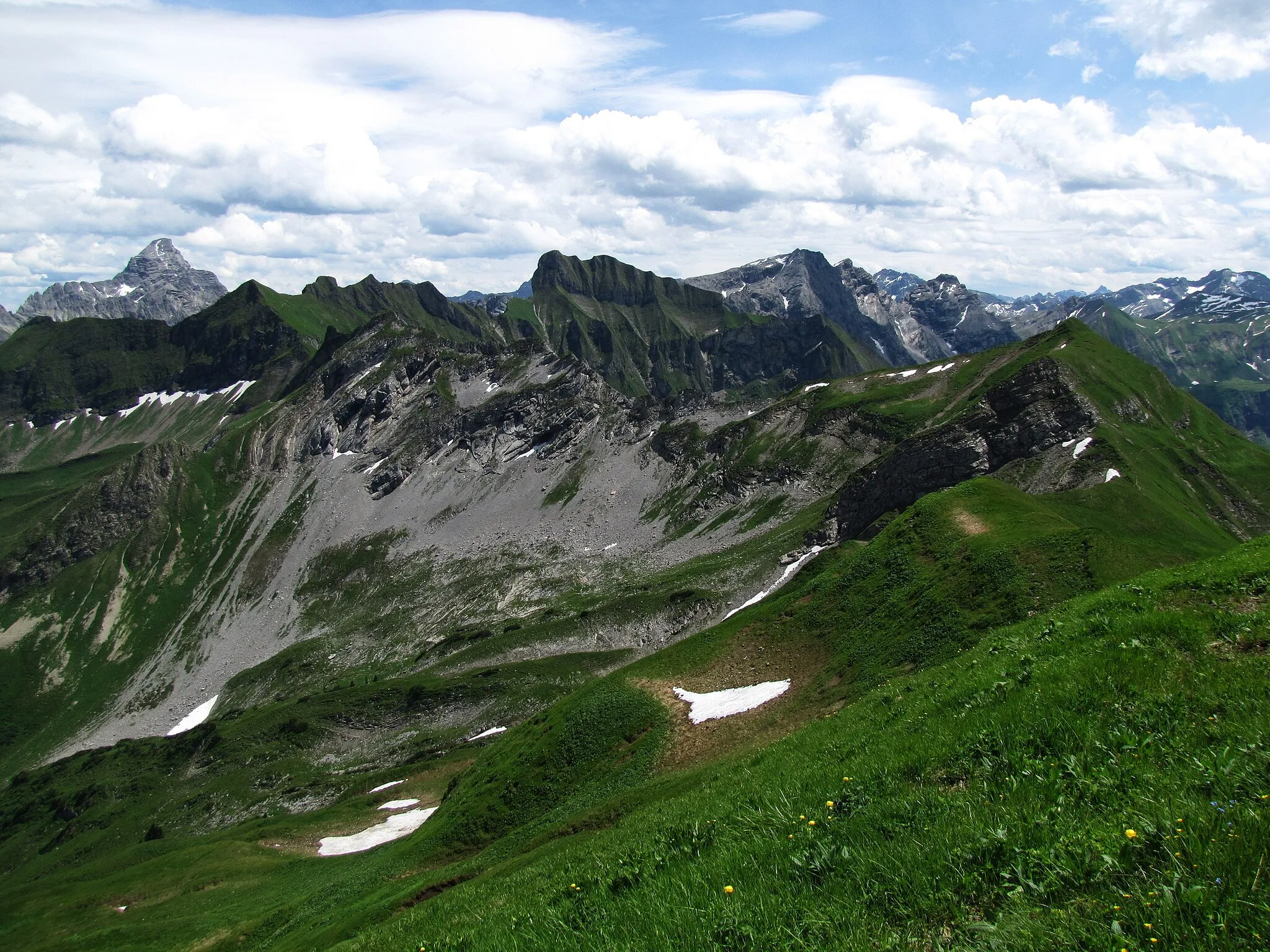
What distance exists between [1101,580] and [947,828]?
3585 centimetres

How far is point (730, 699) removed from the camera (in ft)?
148

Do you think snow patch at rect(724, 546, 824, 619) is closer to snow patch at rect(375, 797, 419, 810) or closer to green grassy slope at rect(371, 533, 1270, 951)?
snow patch at rect(375, 797, 419, 810)

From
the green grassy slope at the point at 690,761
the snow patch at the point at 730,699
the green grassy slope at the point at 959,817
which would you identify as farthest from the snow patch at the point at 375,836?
the snow patch at the point at 730,699

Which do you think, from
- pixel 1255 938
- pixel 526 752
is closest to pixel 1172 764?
pixel 1255 938

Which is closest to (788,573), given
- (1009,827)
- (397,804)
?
(397,804)

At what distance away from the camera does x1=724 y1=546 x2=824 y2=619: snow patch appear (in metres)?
141

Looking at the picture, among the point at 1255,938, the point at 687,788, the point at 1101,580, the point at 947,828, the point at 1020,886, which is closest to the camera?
the point at 1255,938

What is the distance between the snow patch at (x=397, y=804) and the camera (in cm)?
9044

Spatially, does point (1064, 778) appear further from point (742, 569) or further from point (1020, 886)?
point (742, 569)

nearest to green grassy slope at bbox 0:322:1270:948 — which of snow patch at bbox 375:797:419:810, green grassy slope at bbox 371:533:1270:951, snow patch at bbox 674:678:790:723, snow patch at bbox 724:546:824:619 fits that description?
green grassy slope at bbox 371:533:1270:951

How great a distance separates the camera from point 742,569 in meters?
172

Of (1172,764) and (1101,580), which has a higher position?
(1172,764)

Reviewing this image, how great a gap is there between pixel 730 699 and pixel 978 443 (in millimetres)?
129392

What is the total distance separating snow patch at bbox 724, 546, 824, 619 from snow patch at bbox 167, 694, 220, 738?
143 metres
